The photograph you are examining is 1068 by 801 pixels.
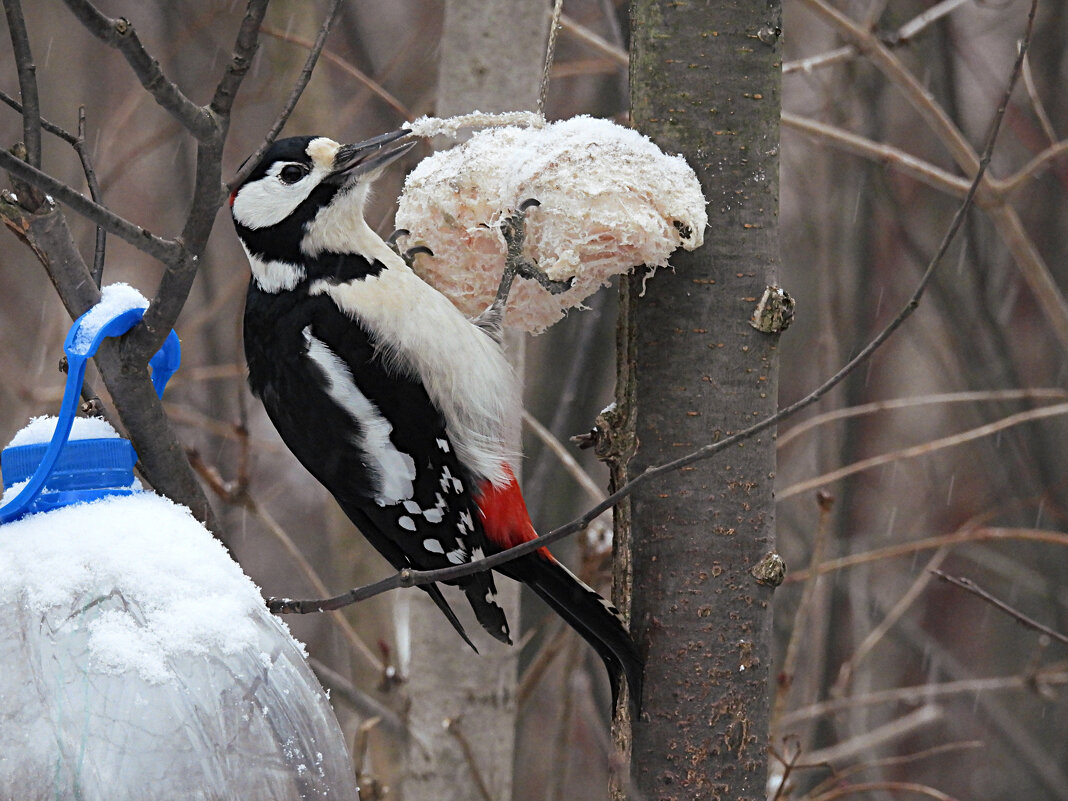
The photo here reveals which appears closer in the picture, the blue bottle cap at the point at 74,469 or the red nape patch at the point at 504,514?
the blue bottle cap at the point at 74,469

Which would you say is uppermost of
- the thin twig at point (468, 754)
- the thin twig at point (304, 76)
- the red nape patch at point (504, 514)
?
the thin twig at point (304, 76)

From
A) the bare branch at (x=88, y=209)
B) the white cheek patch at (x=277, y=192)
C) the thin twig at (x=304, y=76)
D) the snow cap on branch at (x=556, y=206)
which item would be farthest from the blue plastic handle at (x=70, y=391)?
the white cheek patch at (x=277, y=192)

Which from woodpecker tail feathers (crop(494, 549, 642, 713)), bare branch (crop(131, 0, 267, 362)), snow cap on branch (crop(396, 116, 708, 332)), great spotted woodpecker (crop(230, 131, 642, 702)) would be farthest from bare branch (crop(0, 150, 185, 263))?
great spotted woodpecker (crop(230, 131, 642, 702))

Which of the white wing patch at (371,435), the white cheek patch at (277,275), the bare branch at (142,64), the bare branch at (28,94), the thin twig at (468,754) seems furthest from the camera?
the thin twig at (468,754)

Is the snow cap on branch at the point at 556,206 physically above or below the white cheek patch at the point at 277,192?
below

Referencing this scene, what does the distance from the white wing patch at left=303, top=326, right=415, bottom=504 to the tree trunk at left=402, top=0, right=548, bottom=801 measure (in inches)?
27.0

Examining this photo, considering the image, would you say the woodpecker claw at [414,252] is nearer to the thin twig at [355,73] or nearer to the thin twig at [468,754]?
the thin twig at [355,73]

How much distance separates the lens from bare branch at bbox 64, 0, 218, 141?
3.71 feet

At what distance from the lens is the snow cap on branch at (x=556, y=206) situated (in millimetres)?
1934

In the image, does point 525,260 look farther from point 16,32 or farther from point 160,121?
point 160,121

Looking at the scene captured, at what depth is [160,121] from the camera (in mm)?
7191

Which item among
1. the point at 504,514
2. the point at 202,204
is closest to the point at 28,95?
the point at 202,204

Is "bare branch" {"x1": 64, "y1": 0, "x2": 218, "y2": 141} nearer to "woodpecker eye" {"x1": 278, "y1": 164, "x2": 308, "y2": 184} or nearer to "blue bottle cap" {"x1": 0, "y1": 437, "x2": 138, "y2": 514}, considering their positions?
"blue bottle cap" {"x1": 0, "y1": 437, "x2": 138, "y2": 514}

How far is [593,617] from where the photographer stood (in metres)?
1.92
